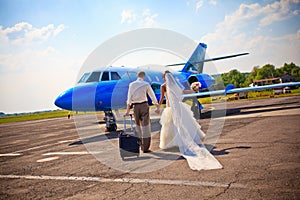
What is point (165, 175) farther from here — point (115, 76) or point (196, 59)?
point (196, 59)

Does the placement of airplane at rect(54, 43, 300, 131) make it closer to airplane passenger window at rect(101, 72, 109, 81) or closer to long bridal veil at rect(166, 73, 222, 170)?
airplane passenger window at rect(101, 72, 109, 81)

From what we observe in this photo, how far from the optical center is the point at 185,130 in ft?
23.7

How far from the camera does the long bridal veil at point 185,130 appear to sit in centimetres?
606

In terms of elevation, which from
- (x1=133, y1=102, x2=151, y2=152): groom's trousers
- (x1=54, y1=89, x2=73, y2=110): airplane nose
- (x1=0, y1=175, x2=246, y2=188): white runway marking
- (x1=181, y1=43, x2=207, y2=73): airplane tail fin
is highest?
(x1=181, y1=43, x2=207, y2=73): airplane tail fin

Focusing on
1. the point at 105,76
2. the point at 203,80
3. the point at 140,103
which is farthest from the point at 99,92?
the point at 203,80

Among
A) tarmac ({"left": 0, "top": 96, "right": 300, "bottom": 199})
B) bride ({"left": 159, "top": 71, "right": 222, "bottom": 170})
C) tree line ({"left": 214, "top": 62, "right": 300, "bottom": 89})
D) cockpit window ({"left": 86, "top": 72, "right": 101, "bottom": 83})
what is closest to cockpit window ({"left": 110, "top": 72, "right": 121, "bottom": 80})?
cockpit window ({"left": 86, "top": 72, "right": 101, "bottom": 83})

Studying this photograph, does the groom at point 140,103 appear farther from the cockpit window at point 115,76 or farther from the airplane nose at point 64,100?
the cockpit window at point 115,76

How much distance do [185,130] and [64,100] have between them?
5.97 meters

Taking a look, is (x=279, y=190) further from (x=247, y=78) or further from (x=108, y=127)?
(x=247, y=78)

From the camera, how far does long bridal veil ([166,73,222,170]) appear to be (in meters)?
6.06

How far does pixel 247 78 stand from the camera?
5664 inches

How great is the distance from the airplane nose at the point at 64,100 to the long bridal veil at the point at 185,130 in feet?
16.7

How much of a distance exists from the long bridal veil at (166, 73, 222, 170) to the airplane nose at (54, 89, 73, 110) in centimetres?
509

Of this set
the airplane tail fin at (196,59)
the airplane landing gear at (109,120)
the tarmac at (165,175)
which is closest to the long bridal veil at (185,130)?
the tarmac at (165,175)
